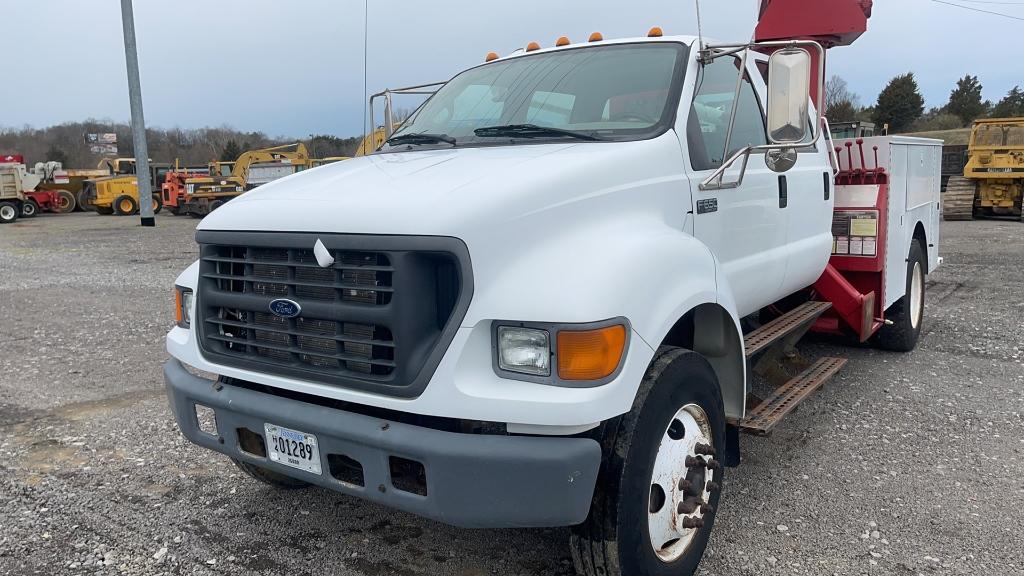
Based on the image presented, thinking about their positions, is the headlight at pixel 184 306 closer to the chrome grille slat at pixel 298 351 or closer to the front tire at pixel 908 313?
the chrome grille slat at pixel 298 351

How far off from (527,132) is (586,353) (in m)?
1.40

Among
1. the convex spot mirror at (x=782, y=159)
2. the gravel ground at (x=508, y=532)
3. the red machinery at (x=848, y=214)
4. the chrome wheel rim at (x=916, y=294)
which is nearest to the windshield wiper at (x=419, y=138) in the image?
the convex spot mirror at (x=782, y=159)

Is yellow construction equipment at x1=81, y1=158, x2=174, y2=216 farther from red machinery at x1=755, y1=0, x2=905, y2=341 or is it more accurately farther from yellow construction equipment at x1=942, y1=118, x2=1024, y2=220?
red machinery at x1=755, y1=0, x2=905, y2=341

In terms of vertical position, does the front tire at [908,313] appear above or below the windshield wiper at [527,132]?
below

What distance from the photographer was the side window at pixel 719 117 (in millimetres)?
3482

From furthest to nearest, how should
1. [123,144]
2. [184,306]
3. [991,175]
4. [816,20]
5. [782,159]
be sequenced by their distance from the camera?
1. [123,144]
2. [991,175]
3. [816,20]
4. [184,306]
5. [782,159]

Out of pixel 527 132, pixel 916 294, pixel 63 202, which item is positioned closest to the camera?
pixel 527 132

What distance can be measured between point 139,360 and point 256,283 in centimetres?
437

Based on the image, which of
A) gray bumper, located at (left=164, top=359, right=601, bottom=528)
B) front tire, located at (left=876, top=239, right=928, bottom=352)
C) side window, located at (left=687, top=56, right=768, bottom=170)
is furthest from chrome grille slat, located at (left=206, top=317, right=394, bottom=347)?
front tire, located at (left=876, top=239, right=928, bottom=352)

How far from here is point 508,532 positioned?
11.2ft

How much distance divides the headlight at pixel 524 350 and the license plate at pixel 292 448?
76 cm

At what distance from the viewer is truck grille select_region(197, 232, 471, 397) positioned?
243cm

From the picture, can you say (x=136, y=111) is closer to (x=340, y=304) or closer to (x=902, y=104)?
(x=340, y=304)

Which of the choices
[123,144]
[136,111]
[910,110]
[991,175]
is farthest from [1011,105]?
[123,144]
